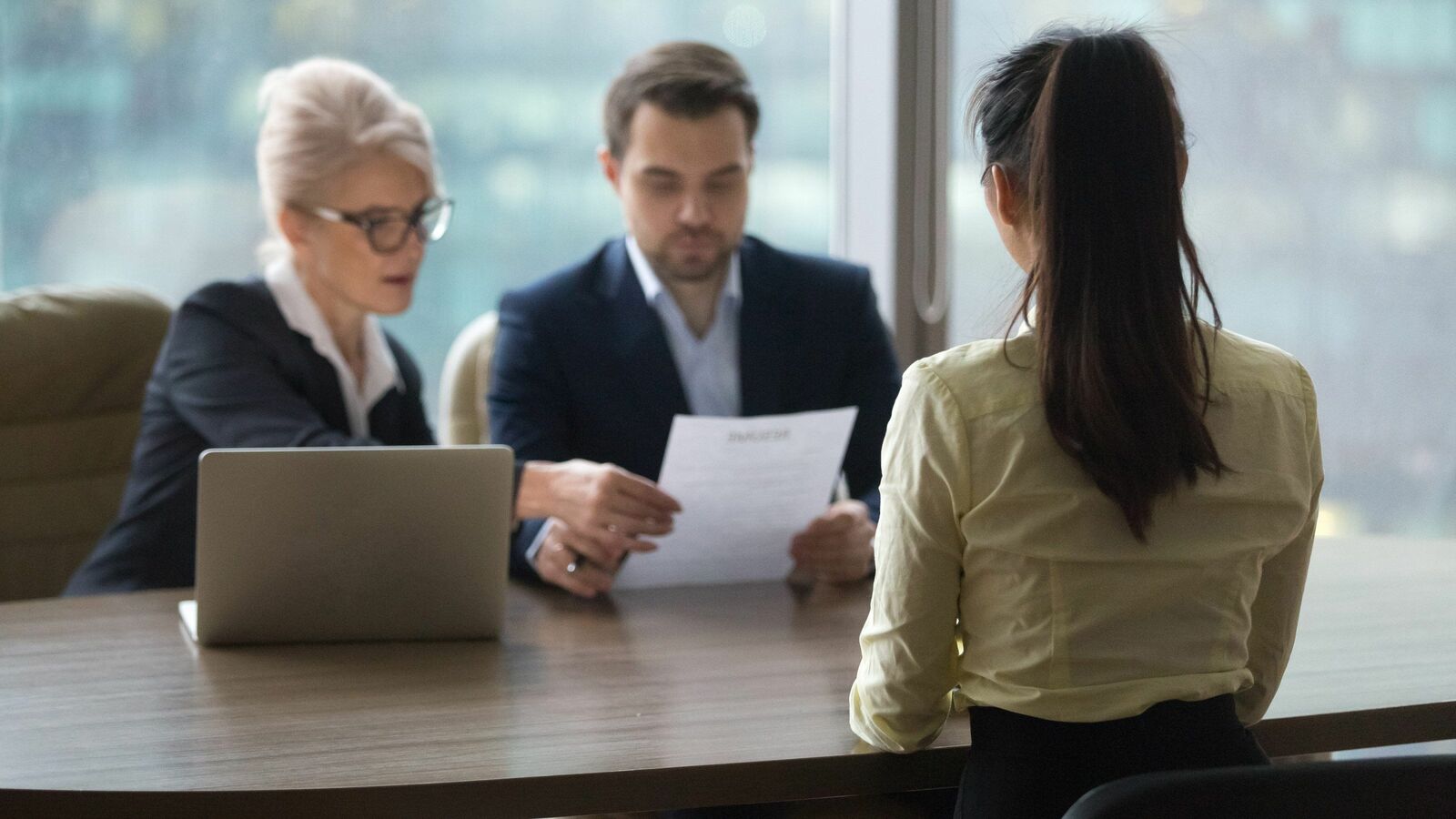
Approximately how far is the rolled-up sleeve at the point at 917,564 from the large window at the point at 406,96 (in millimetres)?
2477

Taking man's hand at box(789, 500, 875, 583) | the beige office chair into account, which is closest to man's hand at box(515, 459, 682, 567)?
man's hand at box(789, 500, 875, 583)

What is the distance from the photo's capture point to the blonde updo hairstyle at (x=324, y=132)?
233cm

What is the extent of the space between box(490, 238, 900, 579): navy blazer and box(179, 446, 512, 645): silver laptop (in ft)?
2.10

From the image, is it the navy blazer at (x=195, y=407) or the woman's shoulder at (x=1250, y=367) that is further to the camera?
the navy blazer at (x=195, y=407)

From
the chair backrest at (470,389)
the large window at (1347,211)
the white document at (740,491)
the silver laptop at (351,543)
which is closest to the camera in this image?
the silver laptop at (351,543)

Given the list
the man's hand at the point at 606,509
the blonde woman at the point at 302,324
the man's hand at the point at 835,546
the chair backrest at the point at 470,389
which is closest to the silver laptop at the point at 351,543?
the man's hand at the point at 606,509

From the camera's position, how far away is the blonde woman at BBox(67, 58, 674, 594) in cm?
214

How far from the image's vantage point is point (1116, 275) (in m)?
1.07

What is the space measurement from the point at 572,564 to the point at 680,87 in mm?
926

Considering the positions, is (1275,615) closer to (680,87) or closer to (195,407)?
(680,87)

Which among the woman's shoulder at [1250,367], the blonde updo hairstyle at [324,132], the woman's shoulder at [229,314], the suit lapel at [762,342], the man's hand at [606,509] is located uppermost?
the blonde updo hairstyle at [324,132]

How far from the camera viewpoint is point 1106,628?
3.59 ft

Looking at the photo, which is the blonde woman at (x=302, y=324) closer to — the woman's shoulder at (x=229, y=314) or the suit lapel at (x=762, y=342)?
the woman's shoulder at (x=229, y=314)

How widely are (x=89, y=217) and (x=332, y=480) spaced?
6.36 ft
